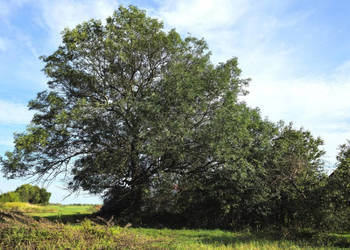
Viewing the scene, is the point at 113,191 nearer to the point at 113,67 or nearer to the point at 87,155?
the point at 87,155

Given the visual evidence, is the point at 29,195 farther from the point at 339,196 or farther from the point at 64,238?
the point at 339,196

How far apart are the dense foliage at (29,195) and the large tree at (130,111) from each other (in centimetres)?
1587

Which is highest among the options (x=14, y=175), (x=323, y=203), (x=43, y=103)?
(x=43, y=103)

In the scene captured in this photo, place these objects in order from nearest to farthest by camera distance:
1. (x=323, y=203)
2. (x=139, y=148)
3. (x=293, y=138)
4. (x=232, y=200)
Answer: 1. (x=323, y=203)
2. (x=139, y=148)
3. (x=232, y=200)
4. (x=293, y=138)

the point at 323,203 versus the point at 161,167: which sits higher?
the point at 161,167

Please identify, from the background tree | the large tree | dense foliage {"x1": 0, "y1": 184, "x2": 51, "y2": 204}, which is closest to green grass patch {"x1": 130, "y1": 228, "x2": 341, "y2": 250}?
the background tree

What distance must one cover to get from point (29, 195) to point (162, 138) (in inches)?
929

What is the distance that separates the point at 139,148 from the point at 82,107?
346 centimetres

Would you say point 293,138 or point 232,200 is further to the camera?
point 293,138

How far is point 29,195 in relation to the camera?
31.1m

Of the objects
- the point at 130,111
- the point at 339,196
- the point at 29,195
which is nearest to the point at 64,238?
the point at 130,111

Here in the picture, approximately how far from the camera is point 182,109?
46.9ft

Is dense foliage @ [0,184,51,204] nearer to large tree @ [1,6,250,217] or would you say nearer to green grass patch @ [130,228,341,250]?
large tree @ [1,6,250,217]

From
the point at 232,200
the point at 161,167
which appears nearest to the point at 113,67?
the point at 161,167
